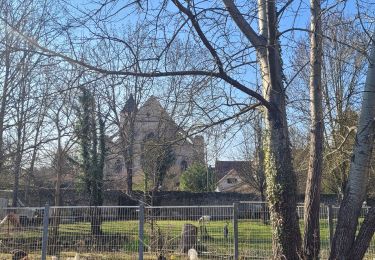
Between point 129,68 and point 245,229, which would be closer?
point 129,68

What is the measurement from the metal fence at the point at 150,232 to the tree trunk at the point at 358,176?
5.03 metres

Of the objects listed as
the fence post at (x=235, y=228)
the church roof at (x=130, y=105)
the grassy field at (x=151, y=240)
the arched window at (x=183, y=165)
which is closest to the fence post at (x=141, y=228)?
the grassy field at (x=151, y=240)

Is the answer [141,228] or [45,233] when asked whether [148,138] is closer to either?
[141,228]

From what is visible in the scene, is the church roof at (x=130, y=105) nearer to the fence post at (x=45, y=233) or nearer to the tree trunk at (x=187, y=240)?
the tree trunk at (x=187, y=240)

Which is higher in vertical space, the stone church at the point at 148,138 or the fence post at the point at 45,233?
the stone church at the point at 148,138

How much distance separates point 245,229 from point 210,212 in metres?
1.03

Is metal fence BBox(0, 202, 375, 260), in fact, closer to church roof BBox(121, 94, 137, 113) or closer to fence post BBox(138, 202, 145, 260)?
fence post BBox(138, 202, 145, 260)

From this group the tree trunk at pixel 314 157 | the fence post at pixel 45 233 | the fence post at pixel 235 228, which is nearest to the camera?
the tree trunk at pixel 314 157

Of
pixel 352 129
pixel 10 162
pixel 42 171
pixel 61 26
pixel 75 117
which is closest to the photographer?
pixel 61 26

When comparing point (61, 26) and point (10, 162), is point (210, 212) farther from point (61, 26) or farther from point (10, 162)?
point (10, 162)

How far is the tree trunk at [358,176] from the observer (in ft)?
19.5

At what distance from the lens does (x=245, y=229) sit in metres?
11.7

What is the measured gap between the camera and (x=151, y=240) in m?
11.8

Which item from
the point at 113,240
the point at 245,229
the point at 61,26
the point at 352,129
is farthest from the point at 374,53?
the point at 113,240
